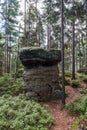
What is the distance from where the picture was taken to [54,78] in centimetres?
1577

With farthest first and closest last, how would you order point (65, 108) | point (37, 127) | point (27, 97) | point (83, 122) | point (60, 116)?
point (27, 97)
point (65, 108)
point (60, 116)
point (37, 127)
point (83, 122)

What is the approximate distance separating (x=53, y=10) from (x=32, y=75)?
6296mm

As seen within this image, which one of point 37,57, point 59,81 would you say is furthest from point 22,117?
point 59,81

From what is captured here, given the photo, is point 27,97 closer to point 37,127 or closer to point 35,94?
point 35,94

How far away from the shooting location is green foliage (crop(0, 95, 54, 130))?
990cm

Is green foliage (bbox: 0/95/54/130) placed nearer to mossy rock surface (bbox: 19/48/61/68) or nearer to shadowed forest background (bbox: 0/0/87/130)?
shadowed forest background (bbox: 0/0/87/130)

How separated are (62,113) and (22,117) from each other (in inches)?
114

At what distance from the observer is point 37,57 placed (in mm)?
15227

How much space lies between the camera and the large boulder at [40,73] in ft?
49.6

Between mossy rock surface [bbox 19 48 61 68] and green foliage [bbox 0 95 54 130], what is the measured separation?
3714 mm

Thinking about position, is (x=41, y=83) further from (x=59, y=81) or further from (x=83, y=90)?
(x=83, y=90)

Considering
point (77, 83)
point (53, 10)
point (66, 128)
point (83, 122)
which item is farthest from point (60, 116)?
point (53, 10)

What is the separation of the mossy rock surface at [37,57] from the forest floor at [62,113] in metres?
2.92

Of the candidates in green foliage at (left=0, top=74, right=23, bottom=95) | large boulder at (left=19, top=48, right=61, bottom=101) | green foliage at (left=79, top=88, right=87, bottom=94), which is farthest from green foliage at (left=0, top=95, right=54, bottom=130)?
green foliage at (left=79, top=88, right=87, bottom=94)
